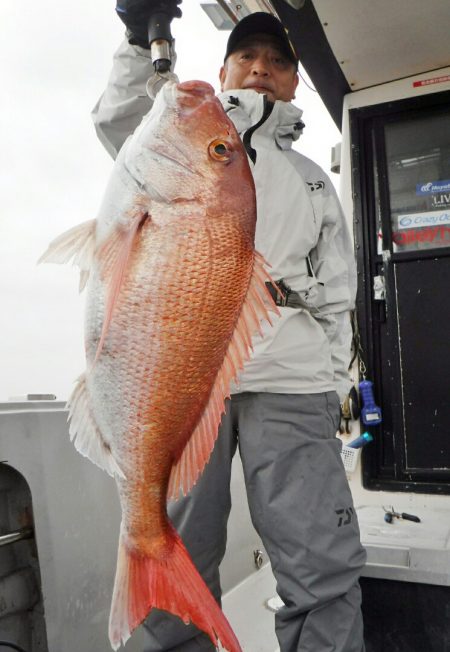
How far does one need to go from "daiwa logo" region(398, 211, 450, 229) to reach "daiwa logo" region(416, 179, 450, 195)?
140 millimetres

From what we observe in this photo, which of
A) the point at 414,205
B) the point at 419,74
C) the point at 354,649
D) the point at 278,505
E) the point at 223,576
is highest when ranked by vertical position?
the point at 419,74

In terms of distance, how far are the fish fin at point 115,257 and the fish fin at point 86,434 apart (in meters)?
0.13

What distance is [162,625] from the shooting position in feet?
5.87

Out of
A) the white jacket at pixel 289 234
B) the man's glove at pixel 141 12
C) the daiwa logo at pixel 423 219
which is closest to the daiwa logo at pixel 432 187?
the daiwa logo at pixel 423 219

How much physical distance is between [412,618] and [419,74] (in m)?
3.21

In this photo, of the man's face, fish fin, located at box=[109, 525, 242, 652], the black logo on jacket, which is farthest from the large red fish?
the man's face

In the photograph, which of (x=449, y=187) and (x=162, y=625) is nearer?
(x=162, y=625)

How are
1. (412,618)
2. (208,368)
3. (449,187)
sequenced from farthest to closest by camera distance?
(449,187) < (412,618) < (208,368)

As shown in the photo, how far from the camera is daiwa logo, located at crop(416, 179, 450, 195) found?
383cm

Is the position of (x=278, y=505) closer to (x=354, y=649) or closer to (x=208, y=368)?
(x=354, y=649)

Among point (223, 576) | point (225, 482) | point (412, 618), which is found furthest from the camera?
point (223, 576)

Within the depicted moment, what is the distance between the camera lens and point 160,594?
1316 millimetres

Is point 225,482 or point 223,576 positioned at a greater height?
point 225,482

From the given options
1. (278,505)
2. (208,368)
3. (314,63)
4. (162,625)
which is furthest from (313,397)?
(314,63)
